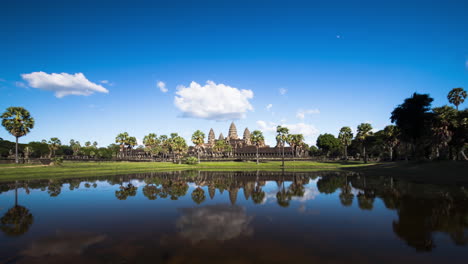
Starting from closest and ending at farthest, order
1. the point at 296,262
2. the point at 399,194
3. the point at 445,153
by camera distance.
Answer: the point at 296,262 → the point at 399,194 → the point at 445,153

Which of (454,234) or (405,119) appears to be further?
(405,119)

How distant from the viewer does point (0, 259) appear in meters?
8.56

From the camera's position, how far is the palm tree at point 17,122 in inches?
2084

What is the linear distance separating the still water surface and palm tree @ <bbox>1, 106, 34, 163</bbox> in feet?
153

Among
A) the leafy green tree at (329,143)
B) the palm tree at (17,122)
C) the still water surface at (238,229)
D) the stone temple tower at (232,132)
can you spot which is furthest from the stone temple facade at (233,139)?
the still water surface at (238,229)

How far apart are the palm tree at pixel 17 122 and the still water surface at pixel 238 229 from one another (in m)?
46.6

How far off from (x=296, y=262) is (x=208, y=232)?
5.00 m

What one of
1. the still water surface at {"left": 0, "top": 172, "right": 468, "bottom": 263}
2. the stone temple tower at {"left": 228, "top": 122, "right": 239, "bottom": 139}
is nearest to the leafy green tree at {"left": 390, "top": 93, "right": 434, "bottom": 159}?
the still water surface at {"left": 0, "top": 172, "right": 468, "bottom": 263}

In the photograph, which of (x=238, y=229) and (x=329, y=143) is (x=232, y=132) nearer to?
(x=329, y=143)

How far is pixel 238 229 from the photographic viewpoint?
12062 millimetres

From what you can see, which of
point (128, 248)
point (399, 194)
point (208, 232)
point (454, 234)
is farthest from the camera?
point (399, 194)

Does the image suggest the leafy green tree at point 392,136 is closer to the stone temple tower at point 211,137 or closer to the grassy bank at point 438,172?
the grassy bank at point 438,172

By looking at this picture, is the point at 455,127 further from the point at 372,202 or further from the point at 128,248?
the point at 128,248

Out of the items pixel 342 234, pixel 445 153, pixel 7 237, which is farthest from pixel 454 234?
pixel 445 153
